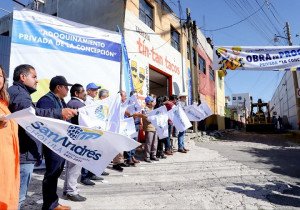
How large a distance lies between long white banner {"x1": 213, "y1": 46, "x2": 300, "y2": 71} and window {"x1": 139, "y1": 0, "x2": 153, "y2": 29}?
333cm

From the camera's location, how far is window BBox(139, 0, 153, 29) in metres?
12.9

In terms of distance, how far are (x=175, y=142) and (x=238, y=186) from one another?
212 inches

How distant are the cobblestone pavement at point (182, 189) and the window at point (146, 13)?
7.90 meters

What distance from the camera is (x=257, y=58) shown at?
1317 centimetres

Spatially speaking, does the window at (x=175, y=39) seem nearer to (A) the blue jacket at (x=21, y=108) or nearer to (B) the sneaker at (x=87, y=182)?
(B) the sneaker at (x=87, y=182)

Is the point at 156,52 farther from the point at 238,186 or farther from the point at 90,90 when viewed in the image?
the point at 238,186

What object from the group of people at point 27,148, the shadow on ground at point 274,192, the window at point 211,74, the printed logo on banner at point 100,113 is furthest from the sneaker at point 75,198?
the window at point 211,74

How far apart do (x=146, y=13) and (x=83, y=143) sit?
1141cm

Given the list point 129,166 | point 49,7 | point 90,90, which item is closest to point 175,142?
point 129,166

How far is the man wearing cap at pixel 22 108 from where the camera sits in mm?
2732

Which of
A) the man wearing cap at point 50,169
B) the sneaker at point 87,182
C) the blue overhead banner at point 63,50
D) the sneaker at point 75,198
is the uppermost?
the blue overhead banner at point 63,50

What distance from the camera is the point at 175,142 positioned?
10680mm

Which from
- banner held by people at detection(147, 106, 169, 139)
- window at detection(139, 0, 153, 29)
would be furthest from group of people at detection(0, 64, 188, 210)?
window at detection(139, 0, 153, 29)

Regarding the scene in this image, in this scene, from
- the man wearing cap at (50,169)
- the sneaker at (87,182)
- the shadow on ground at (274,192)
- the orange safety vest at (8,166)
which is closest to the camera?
the orange safety vest at (8,166)
